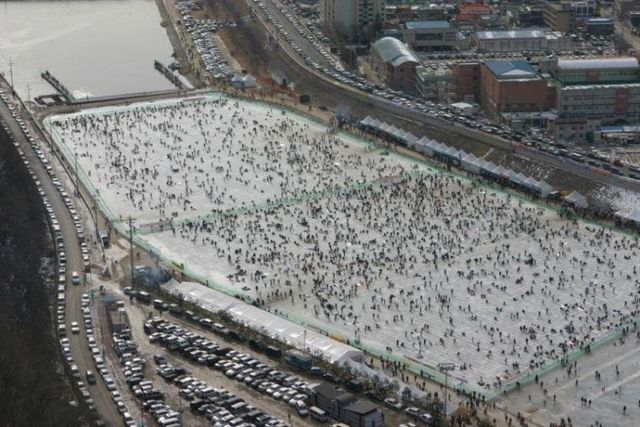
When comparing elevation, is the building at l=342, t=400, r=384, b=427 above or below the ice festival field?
above

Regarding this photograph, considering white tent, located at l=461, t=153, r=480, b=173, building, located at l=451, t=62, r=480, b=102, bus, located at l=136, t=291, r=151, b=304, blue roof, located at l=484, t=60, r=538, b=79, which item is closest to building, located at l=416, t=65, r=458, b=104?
building, located at l=451, t=62, r=480, b=102

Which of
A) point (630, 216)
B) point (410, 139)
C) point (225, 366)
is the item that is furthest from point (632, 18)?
point (225, 366)

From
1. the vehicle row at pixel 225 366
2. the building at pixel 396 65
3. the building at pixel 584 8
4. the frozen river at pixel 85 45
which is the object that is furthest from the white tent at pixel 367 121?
the building at pixel 584 8

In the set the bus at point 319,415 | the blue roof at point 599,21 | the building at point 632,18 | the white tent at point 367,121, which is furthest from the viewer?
the building at point 632,18

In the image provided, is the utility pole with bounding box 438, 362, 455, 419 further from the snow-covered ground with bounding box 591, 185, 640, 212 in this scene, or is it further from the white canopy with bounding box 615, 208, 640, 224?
the snow-covered ground with bounding box 591, 185, 640, 212

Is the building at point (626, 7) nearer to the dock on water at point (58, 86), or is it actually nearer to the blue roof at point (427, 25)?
the blue roof at point (427, 25)

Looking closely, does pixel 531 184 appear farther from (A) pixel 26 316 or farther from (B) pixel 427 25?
(B) pixel 427 25
